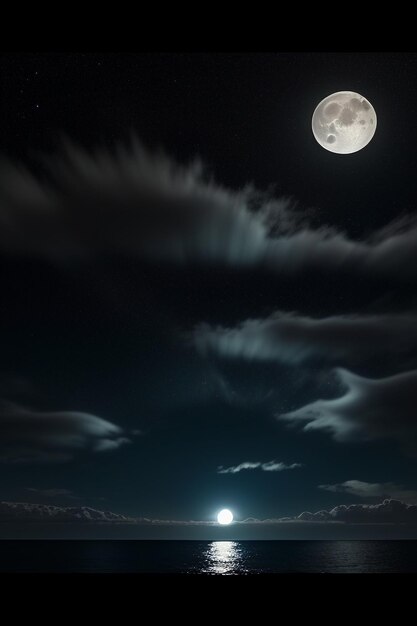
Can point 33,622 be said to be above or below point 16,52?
below

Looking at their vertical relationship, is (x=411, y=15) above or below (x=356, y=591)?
above

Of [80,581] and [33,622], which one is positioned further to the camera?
[80,581]

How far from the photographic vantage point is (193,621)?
5.83 ft

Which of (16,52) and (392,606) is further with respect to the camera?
(16,52)

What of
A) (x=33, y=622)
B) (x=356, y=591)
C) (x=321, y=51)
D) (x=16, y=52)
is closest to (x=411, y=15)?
(x=321, y=51)

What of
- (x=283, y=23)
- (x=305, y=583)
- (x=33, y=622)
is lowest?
(x=33, y=622)

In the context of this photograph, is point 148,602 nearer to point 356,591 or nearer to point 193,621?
point 193,621

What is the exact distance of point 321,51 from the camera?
1942 millimetres

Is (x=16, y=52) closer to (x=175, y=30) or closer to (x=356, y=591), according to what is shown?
(x=175, y=30)

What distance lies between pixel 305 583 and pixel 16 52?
2.40 meters

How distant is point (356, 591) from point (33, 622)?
1.21 m

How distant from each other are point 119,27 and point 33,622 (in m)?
2.24

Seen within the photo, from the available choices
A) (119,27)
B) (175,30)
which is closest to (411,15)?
(175,30)

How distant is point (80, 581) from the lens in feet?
6.09
